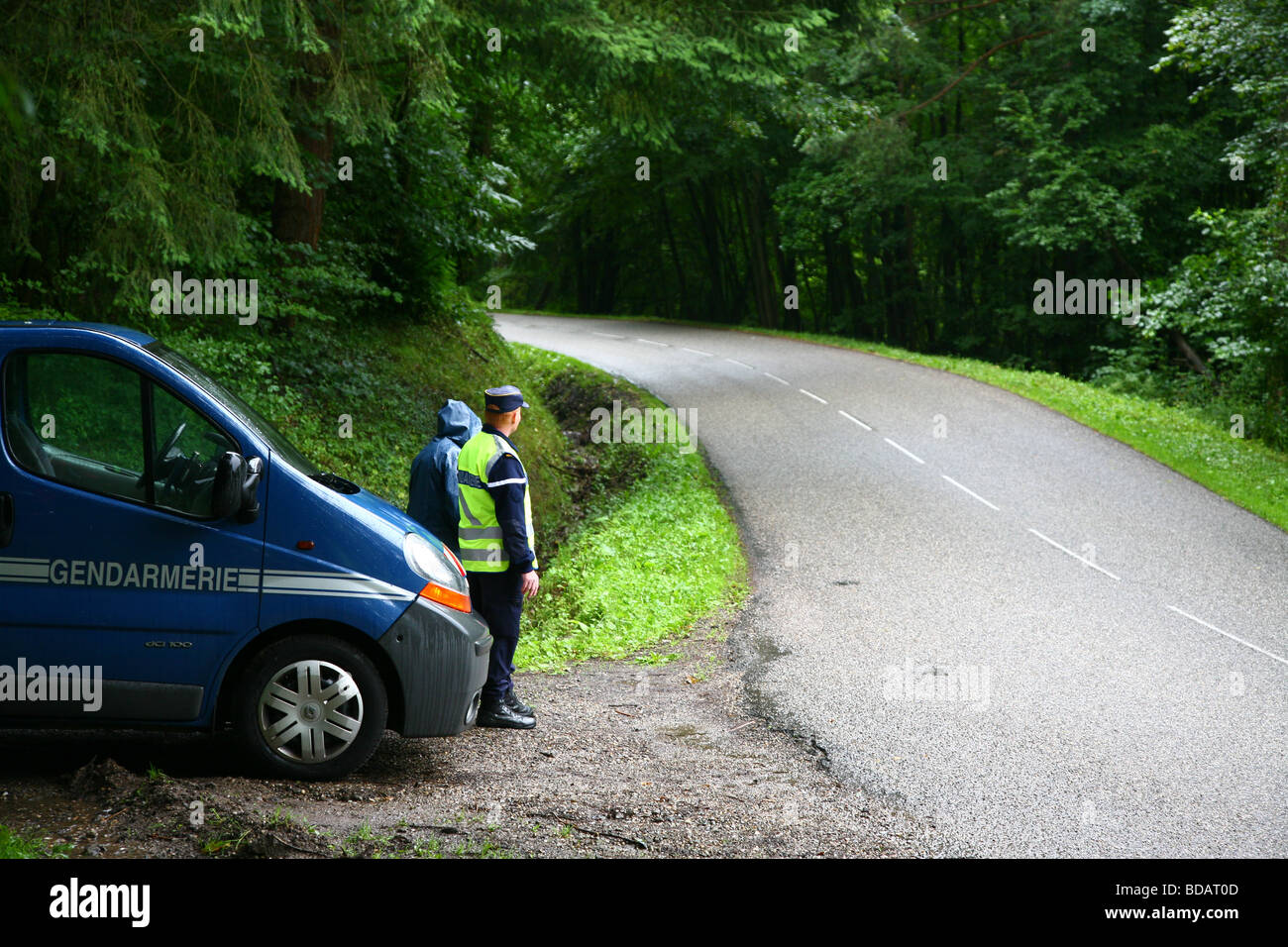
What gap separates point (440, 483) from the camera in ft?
23.3

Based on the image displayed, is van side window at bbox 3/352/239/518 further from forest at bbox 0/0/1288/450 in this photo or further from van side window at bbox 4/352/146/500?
forest at bbox 0/0/1288/450

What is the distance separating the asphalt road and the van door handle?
15.0ft

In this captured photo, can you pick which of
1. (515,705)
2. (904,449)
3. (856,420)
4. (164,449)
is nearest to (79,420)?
(164,449)

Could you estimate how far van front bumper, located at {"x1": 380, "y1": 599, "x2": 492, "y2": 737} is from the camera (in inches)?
228

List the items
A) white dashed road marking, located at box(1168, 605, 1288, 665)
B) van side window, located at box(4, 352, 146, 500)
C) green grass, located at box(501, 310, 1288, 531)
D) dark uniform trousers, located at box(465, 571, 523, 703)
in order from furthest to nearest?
green grass, located at box(501, 310, 1288, 531) < white dashed road marking, located at box(1168, 605, 1288, 665) < dark uniform trousers, located at box(465, 571, 523, 703) < van side window, located at box(4, 352, 146, 500)

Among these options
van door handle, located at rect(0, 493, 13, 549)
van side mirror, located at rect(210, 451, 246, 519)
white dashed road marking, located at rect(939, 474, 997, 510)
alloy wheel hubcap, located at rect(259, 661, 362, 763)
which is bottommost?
alloy wheel hubcap, located at rect(259, 661, 362, 763)

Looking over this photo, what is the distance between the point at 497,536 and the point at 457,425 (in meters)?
0.85

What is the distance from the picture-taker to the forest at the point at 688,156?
32.1 feet

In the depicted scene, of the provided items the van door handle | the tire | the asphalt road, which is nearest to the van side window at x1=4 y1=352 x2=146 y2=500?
the van door handle
